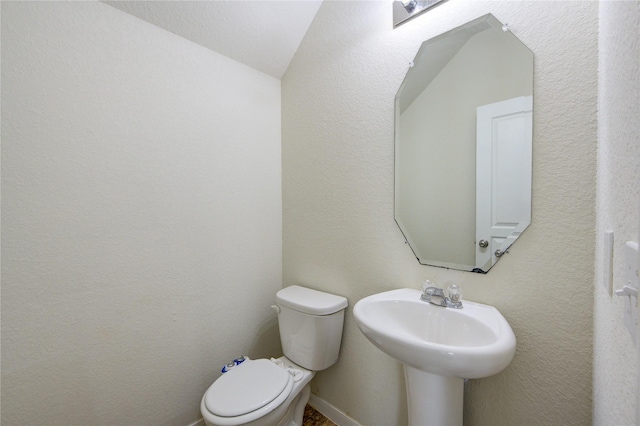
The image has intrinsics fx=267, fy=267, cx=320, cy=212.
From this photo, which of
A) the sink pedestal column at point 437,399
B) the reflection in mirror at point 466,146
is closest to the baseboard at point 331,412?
the sink pedestal column at point 437,399

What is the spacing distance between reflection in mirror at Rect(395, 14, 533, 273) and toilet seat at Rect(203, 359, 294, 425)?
2.72ft

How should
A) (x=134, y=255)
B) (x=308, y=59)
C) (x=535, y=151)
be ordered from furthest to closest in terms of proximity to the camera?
(x=308, y=59) → (x=134, y=255) → (x=535, y=151)

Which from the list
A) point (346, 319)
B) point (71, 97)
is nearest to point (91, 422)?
point (346, 319)

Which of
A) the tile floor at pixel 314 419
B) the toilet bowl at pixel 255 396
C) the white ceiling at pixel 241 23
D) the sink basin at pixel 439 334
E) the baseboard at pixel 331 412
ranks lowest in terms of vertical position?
the tile floor at pixel 314 419

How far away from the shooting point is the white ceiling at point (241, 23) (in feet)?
4.09

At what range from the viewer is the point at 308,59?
1.58 m

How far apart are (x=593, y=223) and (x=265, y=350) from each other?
1.70 meters

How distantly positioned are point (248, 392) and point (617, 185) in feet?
4.39

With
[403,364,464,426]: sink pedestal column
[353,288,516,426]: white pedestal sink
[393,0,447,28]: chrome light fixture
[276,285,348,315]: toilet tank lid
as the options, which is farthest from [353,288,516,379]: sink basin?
[393,0,447,28]: chrome light fixture

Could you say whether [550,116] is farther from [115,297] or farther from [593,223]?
[115,297]

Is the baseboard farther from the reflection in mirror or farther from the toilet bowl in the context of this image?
the reflection in mirror

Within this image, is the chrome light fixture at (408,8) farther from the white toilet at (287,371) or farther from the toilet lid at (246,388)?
the toilet lid at (246,388)

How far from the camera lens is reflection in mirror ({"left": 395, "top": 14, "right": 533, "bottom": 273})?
941mm

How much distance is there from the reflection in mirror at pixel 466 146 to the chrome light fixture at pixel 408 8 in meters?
0.15
